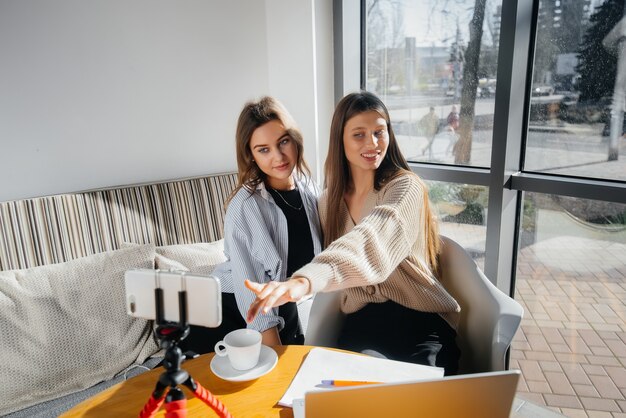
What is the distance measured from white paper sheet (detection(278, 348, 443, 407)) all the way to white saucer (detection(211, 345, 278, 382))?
8cm

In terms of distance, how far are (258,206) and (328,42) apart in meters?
1.39

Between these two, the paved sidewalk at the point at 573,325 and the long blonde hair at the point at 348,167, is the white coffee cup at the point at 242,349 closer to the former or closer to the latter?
the long blonde hair at the point at 348,167

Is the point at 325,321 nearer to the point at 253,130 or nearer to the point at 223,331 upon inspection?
the point at 223,331

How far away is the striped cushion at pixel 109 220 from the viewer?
1.84 meters

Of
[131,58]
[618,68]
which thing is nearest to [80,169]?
[131,58]

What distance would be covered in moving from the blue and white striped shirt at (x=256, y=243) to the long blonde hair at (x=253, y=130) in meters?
0.06

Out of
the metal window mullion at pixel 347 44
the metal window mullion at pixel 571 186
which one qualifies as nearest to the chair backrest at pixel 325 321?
the metal window mullion at pixel 571 186

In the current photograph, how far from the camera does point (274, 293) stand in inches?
38.2

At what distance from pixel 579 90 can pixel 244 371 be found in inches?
67.4

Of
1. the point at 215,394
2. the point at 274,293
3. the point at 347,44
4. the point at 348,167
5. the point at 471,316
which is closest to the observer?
the point at 274,293

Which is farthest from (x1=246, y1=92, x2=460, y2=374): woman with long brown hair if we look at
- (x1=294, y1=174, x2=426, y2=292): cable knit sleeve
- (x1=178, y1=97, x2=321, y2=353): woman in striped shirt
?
(x1=178, y1=97, x2=321, y2=353): woman in striped shirt

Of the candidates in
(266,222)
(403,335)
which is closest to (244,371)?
(403,335)

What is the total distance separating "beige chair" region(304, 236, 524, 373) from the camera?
134 centimetres

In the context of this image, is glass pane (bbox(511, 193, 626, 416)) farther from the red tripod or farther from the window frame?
the red tripod
